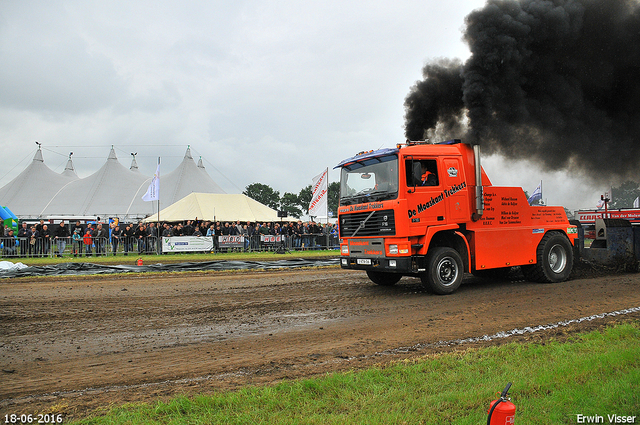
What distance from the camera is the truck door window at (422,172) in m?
8.72

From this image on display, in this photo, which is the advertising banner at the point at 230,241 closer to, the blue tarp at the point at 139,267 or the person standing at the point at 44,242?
the blue tarp at the point at 139,267

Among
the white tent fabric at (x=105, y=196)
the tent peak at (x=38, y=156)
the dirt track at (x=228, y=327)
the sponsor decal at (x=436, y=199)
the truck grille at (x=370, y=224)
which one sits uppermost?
the tent peak at (x=38, y=156)

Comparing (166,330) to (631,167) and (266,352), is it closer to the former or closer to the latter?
(266,352)

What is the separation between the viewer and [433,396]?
370 centimetres

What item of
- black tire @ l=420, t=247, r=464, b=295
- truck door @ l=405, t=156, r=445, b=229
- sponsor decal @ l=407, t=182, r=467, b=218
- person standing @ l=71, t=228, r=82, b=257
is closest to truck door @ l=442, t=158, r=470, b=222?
sponsor decal @ l=407, t=182, r=467, b=218

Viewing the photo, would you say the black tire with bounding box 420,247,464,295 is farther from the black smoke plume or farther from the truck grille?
the black smoke plume

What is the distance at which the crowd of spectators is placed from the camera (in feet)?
62.4

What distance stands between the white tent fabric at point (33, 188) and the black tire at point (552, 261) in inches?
1651

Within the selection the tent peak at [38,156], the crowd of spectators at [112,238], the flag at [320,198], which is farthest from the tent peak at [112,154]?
the flag at [320,198]

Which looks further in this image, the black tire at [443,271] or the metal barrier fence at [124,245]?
the metal barrier fence at [124,245]

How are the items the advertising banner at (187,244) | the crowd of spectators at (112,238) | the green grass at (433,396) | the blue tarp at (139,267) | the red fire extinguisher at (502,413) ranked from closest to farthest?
1. the red fire extinguisher at (502,413)
2. the green grass at (433,396)
3. the blue tarp at (139,267)
4. the crowd of spectators at (112,238)
5. the advertising banner at (187,244)

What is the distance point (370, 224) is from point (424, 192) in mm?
1323

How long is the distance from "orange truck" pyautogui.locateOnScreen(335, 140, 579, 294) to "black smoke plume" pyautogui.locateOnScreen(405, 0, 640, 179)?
223 centimetres

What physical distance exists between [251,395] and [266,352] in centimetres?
149
